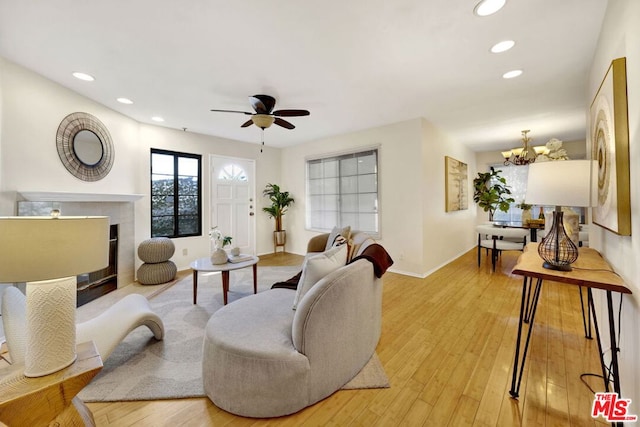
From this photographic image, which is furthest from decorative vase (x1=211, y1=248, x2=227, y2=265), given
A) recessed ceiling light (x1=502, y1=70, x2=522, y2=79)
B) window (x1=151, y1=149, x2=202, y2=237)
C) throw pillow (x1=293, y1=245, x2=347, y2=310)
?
recessed ceiling light (x1=502, y1=70, x2=522, y2=79)

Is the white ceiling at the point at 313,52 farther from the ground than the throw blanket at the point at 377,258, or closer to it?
farther from the ground

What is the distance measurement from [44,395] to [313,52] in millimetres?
2631

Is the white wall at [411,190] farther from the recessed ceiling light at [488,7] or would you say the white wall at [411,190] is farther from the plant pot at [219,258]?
the plant pot at [219,258]

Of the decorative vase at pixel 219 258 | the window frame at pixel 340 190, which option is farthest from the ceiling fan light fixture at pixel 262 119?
the window frame at pixel 340 190

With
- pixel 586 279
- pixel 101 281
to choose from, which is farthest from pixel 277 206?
pixel 586 279

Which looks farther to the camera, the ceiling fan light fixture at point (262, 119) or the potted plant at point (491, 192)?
the potted plant at point (491, 192)

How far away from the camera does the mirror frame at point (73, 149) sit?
294 centimetres

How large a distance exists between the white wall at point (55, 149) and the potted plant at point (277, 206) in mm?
1115

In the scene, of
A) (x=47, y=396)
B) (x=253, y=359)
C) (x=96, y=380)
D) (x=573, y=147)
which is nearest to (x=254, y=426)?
(x=253, y=359)

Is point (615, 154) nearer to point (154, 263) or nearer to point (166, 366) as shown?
point (166, 366)

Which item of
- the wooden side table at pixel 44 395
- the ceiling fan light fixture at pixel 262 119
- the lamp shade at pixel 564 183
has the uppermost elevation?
the ceiling fan light fixture at pixel 262 119

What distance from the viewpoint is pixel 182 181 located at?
15.2 ft

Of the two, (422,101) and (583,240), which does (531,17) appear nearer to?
(422,101)

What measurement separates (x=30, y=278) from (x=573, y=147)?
8157 mm
